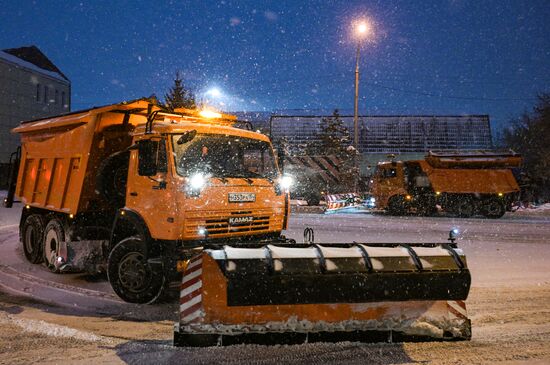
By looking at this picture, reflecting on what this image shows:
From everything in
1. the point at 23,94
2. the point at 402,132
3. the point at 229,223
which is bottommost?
the point at 229,223

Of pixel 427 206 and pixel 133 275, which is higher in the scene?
pixel 427 206

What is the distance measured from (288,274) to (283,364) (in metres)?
0.79

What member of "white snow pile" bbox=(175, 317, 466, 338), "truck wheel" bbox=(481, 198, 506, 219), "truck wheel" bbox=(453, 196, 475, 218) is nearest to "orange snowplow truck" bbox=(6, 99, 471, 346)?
"white snow pile" bbox=(175, 317, 466, 338)

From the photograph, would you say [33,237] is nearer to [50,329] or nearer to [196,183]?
[50,329]

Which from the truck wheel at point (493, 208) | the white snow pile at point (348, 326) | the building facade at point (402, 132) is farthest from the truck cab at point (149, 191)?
the building facade at point (402, 132)

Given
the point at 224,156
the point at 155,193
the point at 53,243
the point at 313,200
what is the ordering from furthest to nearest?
1. the point at 313,200
2. the point at 53,243
3. the point at 224,156
4. the point at 155,193

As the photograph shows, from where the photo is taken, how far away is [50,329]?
16.6 ft

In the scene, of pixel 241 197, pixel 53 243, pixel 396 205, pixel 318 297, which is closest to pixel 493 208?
pixel 396 205

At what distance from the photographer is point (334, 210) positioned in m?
23.4

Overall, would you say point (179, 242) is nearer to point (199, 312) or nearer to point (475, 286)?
point (199, 312)

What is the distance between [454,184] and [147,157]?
18222 millimetres

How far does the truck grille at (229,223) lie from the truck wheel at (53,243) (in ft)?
10.5

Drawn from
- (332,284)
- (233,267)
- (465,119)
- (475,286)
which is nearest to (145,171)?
(233,267)

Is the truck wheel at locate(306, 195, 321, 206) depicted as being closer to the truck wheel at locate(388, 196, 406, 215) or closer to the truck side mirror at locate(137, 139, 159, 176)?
the truck wheel at locate(388, 196, 406, 215)
